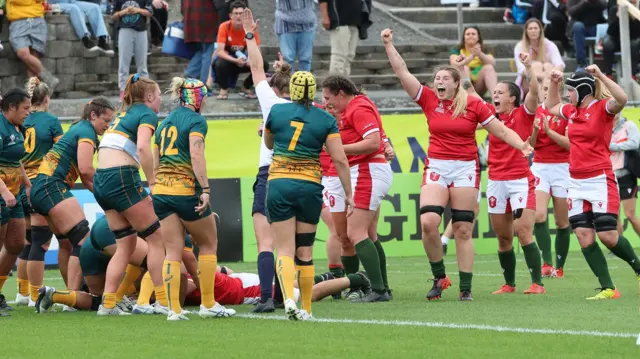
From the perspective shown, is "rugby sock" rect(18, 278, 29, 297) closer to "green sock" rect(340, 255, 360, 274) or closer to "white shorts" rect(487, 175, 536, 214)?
"green sock" rect(340, 255, 360, 274)

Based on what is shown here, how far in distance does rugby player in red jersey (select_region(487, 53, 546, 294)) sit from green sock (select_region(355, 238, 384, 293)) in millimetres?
1534

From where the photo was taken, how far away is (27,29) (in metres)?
19.3

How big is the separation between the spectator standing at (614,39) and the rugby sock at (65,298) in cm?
1254

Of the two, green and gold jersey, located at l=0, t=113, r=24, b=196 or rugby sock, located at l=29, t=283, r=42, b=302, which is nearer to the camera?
green and gold jersey, located at l=0, t=113, r=24, b=196

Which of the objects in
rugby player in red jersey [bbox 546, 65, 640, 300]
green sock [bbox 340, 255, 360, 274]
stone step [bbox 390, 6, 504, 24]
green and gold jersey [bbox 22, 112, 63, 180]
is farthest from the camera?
stone step [bbox 390, 6, 504, 24]

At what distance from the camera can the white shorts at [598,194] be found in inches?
451

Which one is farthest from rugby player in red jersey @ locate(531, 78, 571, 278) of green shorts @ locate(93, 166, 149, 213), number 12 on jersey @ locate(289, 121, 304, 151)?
green shorts @ locate(93, 166, 149, 213)

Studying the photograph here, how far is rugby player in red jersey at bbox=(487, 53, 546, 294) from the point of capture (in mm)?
12453

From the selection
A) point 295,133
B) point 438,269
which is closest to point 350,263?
point 438,269

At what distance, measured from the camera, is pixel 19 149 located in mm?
11055

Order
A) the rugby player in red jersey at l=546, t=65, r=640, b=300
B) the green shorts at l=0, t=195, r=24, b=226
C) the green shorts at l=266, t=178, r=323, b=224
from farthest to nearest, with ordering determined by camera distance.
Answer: the rugby player in red jersey at l=546, t=65, r=640, b=300
the green shorts at l=0, t=195, r=24, b=226
the green shorts at l=266, t=178, r=323, b=224

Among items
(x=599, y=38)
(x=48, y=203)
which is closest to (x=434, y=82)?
(x=48, y=203)

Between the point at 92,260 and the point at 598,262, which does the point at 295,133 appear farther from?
the point at 598,262

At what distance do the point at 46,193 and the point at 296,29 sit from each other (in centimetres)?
823
